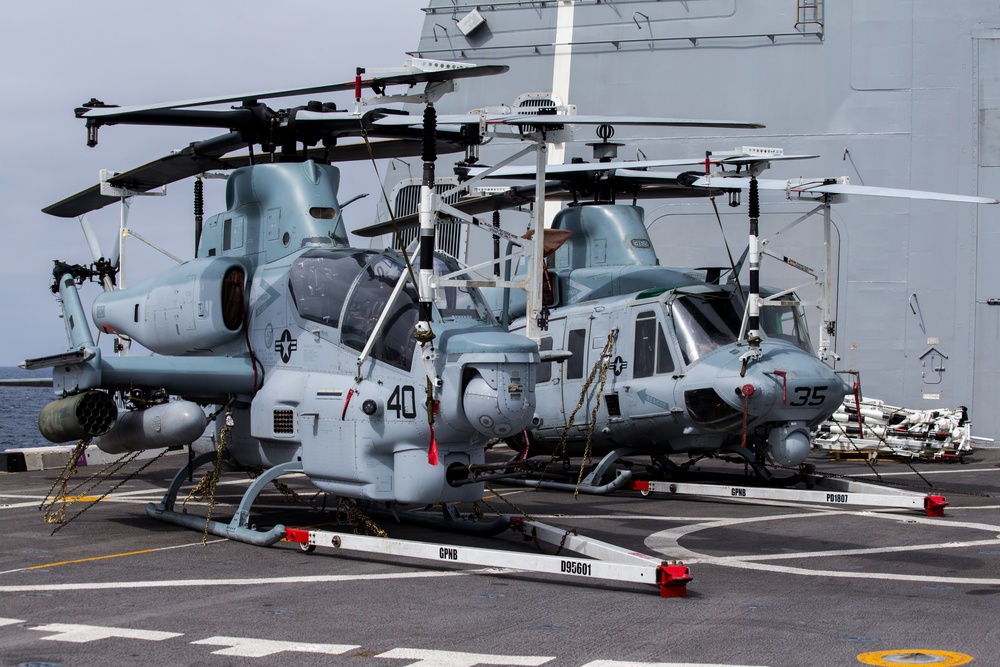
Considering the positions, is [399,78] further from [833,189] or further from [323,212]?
[833,189]

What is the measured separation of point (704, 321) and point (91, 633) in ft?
29.7

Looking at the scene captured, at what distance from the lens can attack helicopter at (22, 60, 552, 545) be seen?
361 inches

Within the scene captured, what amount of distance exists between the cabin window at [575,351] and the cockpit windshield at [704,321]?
5.61ft

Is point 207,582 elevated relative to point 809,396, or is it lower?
lower

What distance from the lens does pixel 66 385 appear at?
10.9 m

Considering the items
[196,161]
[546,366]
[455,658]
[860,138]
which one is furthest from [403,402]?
[860,138]

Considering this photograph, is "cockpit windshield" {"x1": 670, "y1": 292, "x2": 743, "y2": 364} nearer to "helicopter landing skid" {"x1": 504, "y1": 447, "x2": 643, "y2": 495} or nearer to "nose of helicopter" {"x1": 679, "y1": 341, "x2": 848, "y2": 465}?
"nose of helicopter" {"x1": 679, "y1": 341, "x2": 848, "y2": 465}

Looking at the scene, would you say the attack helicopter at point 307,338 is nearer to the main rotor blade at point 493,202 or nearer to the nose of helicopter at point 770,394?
the nose of helicopter at point 770,394

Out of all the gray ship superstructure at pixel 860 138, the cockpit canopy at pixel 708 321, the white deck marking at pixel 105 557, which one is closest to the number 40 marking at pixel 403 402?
the white deck marking at pixel 105 557

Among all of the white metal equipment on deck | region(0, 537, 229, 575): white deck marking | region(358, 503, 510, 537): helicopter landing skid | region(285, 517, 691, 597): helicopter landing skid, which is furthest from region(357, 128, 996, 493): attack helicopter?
region(0, 537, 229, 575): white deck marking

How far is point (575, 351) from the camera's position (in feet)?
51.2

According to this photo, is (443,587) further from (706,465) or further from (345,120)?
(706,465)

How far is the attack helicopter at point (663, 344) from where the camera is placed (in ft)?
43.6

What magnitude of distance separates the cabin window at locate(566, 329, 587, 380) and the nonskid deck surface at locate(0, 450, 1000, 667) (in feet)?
10.8
